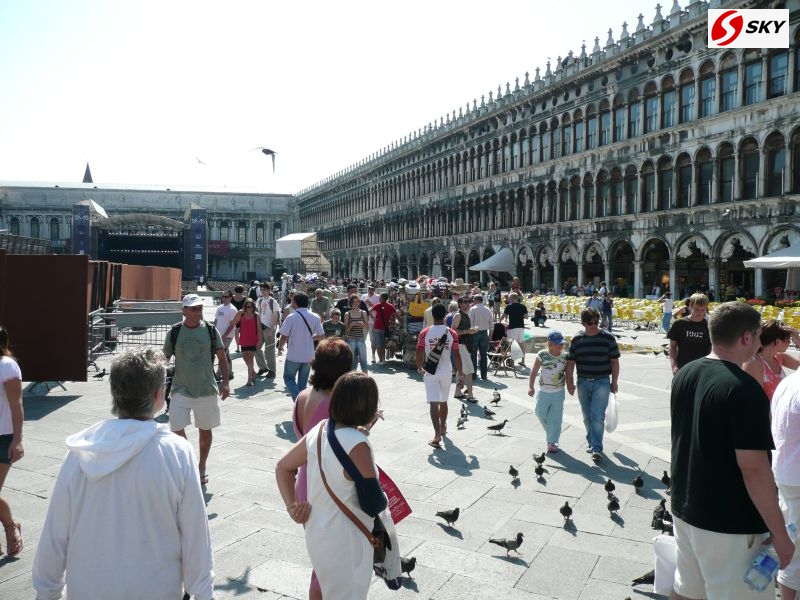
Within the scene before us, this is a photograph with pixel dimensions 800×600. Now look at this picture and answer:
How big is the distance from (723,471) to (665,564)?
39.3 inches

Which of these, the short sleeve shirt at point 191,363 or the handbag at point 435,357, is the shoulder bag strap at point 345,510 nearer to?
the short sleeve shirt at point 191,363

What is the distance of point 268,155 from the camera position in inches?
2000

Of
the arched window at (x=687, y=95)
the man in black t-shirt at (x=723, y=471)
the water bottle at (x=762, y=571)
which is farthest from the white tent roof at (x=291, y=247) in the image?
the water bottle at (x=762, y=571)

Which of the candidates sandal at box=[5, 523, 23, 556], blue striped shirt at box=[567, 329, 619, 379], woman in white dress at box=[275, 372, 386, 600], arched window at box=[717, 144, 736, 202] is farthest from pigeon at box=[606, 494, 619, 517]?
arched window at box=[717, 144, 736, 202]

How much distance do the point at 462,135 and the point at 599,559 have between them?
45.1m

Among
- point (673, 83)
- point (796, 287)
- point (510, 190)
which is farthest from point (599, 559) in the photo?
point (510, 190)

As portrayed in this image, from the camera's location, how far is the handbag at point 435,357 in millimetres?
7148

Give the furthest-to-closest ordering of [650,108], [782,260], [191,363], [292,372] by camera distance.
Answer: [650,108]
[782,260]
[292,372]
[191,363]

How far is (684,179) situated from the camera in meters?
29.9

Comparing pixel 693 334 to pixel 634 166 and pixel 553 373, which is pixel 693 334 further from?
pixel 634 166

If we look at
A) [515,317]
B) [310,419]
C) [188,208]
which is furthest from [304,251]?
[188,208]

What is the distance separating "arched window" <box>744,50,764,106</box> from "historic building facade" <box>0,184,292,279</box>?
6724 centimetres

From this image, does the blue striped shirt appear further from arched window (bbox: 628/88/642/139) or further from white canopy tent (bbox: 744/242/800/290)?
arched window (bbox: 628/88/642/139)

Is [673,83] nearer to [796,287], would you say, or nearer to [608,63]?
[608,63]
